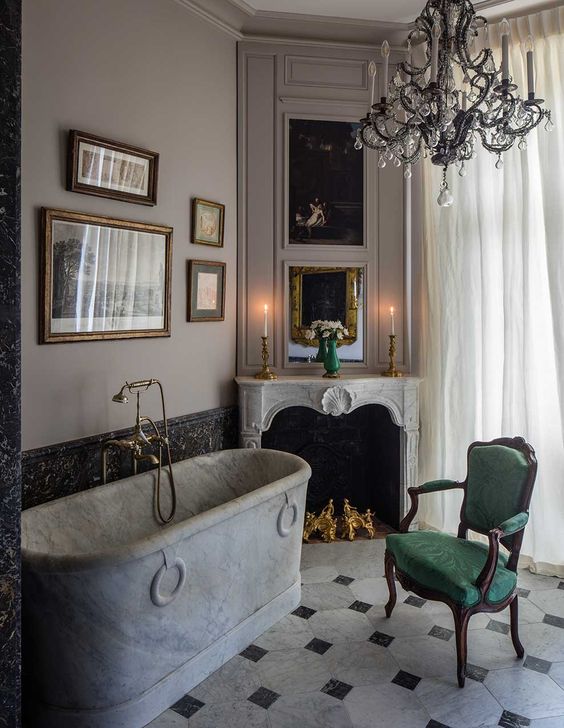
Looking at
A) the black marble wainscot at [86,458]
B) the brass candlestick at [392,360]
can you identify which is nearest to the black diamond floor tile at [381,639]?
the black marble wainscot at [86,458]

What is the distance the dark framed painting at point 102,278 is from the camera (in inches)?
113

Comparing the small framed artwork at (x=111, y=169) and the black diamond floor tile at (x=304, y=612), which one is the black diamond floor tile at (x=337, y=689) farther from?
the small framed artwork at (x=111, y=169)

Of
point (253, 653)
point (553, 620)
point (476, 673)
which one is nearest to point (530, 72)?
point (476, 673)

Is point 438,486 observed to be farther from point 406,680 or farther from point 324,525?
point 324,525

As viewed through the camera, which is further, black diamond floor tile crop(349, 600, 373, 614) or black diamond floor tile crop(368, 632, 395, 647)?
black diamond floor tile crop(349, 600, 373, 614)

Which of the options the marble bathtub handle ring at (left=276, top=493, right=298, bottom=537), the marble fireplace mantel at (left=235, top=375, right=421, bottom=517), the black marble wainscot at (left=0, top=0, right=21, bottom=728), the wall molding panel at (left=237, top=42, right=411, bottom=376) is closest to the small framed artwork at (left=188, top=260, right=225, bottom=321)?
the wall molding panel at (left=237, top=42, right=411, bottom=376)

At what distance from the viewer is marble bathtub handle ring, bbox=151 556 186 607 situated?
2.23 m

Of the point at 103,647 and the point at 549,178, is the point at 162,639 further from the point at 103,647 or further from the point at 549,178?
the point at 549,178

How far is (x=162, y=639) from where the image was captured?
233 cm

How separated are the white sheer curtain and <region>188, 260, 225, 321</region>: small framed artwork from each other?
1.42 metres

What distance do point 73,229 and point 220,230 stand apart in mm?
1156

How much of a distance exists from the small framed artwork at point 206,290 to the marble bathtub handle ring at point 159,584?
176cm

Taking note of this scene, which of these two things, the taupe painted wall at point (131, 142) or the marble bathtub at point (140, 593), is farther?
the taupe painted wall at point (131, 142)

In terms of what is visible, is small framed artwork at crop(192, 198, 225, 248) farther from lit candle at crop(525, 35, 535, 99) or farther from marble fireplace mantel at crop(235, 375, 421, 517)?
lit candle at crop(525, 35, 535, 99)
